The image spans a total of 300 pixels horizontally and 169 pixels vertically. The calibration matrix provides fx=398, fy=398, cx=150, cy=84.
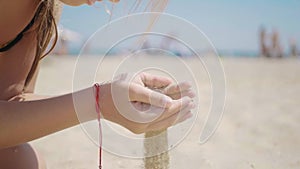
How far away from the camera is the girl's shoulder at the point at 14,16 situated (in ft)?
3.74

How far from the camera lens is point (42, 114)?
0.94 meters

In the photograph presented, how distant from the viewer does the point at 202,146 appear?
188cm

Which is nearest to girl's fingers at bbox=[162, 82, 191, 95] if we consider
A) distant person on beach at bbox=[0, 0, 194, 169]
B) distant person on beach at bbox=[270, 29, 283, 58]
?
distant person on beach at bbox=[0, 0, 194, 169]

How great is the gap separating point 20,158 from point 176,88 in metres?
0.68

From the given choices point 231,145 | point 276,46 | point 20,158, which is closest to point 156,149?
point 20,158

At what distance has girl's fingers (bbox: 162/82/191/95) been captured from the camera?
98 cm

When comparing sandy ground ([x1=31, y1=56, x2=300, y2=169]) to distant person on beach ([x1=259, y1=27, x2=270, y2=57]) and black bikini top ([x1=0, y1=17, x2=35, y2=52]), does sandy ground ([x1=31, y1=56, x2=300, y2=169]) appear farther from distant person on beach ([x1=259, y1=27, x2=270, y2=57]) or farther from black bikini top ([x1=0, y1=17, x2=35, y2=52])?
distant person on beach ([x1=259, y1=27, x2=270, y2=57])

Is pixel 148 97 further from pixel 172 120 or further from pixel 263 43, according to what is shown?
pixel 263 43

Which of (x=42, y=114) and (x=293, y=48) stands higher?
(x=42, y=114)

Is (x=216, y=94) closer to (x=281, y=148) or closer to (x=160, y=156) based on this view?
(x=160, y=156)

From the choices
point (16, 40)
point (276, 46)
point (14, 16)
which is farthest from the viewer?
point (276, 46)

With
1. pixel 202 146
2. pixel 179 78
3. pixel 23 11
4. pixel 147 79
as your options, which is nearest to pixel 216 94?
pixel 179 78

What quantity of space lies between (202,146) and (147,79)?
0.92m

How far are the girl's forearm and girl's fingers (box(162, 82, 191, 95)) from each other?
196 millimetres
